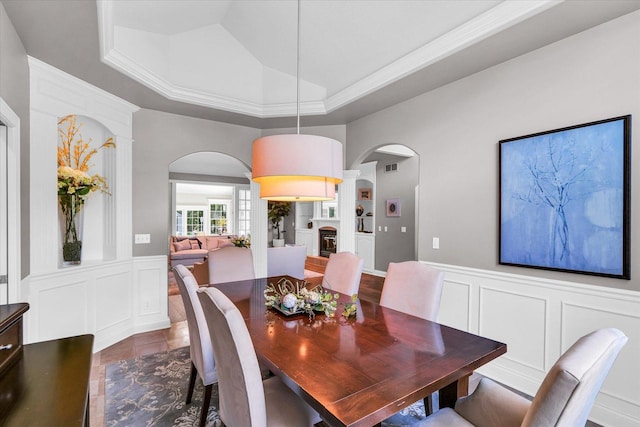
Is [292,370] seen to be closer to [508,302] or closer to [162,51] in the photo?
[508,302]

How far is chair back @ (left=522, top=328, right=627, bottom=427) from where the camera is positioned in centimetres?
83

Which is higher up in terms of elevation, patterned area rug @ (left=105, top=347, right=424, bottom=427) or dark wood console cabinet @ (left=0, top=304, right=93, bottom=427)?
dark wood console cabinet @ (left=0, top=304, right=93, bottom=427)

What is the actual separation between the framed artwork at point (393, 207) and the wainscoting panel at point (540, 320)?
12.1 ft

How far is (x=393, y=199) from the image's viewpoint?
6.80 m

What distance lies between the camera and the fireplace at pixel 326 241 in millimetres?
8633

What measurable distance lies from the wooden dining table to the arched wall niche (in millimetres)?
4628

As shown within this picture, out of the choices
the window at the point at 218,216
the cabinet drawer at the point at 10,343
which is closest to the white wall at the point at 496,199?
the cabinet drawer at the point at 10,343

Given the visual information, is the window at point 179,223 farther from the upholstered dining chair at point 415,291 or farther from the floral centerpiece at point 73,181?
the upholstered dining chair at point 415,291

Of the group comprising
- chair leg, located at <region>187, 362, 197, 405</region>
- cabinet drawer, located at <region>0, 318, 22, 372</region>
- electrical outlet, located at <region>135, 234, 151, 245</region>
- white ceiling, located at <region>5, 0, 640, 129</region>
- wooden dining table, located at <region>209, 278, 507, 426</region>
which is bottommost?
chair leg, located at <region>187, 362, 197, 405</region>

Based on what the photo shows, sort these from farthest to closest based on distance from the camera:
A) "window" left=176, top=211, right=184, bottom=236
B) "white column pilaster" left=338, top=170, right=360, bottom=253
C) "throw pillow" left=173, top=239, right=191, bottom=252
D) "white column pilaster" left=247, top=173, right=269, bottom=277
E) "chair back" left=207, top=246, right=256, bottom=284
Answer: "window" left=176, top=211, right=184, bottom=236 → "throw pillow" left=173, top=239, right=191, bottom=252 → "white column pilaster" left=247, top=173, right=269, bottom=277 → "white column pilaster" left=338, top=170, right=360, bottom=253 → "chair back" left=207, top=246, right=256, bottom=284

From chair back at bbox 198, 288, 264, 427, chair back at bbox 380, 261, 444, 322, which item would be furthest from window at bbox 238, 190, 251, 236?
chair back at bbox 198, 288, 264, 427

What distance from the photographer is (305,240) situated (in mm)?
9508

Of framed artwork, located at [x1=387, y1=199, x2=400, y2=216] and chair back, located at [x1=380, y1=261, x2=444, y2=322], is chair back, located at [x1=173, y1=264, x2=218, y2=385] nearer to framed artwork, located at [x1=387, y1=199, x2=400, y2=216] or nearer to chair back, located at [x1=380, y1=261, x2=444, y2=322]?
chair back, located at [x1=380, y1=261, x2=444, y2=322]

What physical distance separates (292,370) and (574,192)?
2216 mm
